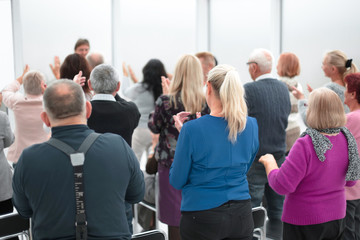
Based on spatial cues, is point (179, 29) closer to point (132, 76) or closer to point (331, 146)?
point (132, 76)

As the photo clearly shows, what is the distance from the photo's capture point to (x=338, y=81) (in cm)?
329

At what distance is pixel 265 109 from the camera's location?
2920 mm

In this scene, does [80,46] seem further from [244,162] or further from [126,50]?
[244,162]

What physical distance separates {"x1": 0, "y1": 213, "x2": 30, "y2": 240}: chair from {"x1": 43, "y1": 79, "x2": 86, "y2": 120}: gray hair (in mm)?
893

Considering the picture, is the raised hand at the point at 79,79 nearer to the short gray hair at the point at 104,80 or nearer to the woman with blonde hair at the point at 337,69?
the short gray hair at the point at 104,80

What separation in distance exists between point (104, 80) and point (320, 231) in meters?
1.50

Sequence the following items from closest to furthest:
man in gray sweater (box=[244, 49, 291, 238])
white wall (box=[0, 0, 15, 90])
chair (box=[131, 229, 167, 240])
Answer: chair (box=[131, 229, 167, 240]) < man in gray sweater (box=[244, 49, 291, 238]) < white wall (box=[0, 0, 15, 90])

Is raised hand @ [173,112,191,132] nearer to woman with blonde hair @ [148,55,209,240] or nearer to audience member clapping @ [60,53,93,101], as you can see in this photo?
woman with blonde hair @ [148,55,209,240]

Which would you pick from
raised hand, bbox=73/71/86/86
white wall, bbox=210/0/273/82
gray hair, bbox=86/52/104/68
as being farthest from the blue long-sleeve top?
white wall, bbox=210/0/273/82

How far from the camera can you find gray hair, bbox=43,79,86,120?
1487 millimetres

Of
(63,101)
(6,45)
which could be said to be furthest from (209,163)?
(6,45)

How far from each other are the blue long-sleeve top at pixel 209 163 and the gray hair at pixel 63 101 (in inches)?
20.8

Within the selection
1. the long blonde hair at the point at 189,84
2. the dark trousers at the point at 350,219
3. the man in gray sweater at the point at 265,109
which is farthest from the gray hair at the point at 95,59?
the dark trousers at the point at 350,219

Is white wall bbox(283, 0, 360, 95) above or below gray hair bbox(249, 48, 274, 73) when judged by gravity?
above
